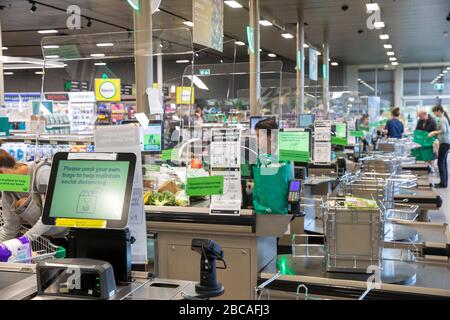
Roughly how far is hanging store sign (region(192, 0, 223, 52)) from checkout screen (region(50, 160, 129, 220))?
403cm

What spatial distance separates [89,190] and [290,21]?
39.1 ft

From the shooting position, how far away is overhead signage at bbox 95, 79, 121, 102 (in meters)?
5.19

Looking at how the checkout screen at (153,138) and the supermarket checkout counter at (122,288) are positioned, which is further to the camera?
the checkout screen at (153,138)

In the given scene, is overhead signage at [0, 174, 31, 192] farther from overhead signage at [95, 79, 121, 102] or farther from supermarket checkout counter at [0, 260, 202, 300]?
overhead signage at [95, 79, 121, 102]

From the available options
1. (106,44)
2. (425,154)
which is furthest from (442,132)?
(106,44)

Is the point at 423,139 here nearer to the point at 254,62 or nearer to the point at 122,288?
the point at 254,62

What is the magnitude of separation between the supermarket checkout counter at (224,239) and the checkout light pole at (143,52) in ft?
6.17

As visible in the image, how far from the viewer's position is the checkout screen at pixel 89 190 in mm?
1872

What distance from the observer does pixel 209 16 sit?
20.9 ft

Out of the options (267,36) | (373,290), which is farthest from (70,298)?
(267,36)

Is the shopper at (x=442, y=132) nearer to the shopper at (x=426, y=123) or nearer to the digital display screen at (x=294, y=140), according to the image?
the shopper at (x=426, y=123)

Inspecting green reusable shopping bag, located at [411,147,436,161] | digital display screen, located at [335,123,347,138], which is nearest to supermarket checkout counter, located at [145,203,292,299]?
digital display screen, located at [335,123,347,138]

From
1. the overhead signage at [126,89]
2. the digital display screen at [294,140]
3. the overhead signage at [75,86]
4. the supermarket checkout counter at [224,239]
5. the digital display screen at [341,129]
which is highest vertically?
the overhead signage at [126,89]

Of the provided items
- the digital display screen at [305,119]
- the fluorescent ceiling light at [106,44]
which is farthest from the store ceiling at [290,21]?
the fluorescent ceiling light at [106,44]
